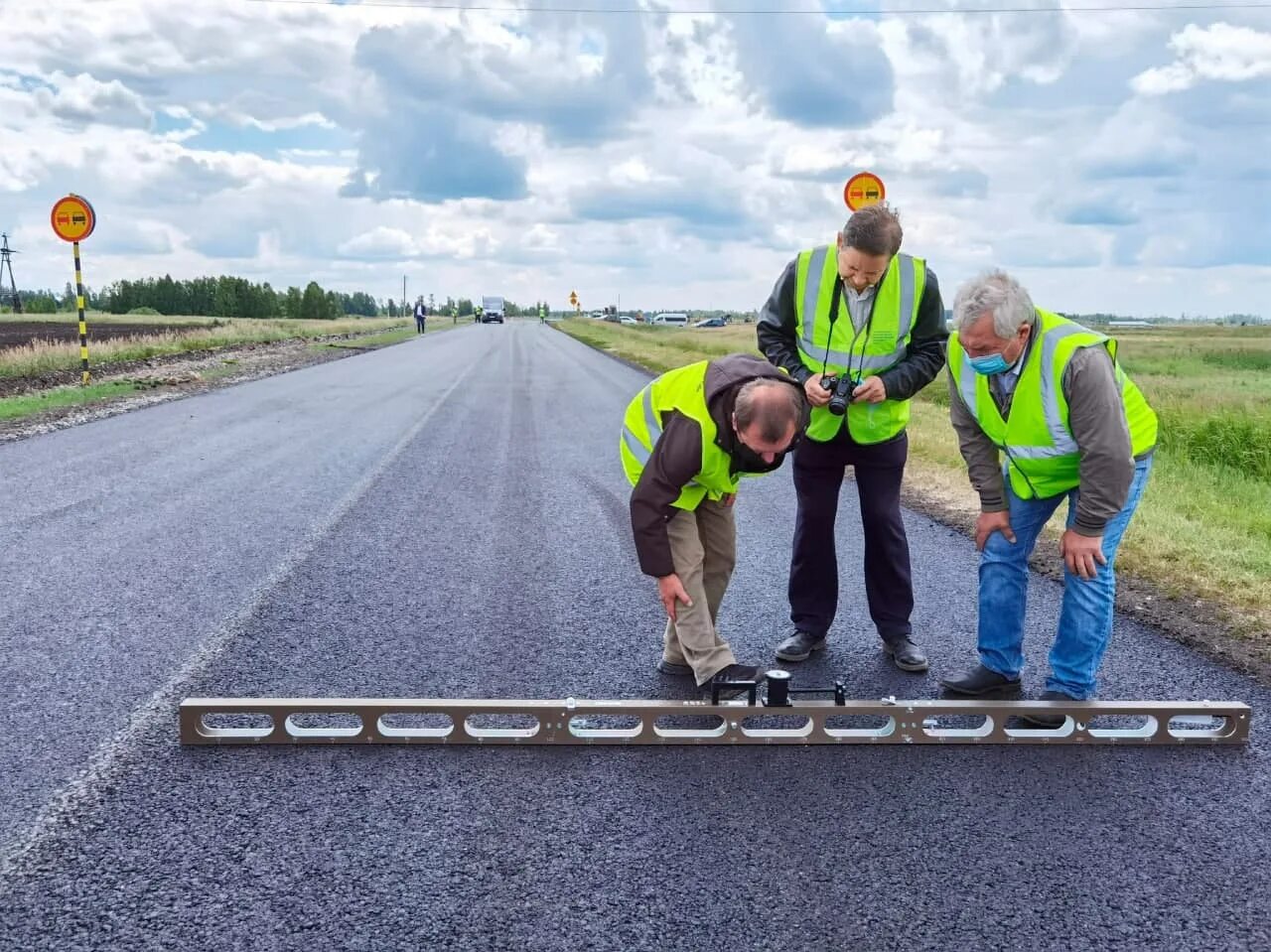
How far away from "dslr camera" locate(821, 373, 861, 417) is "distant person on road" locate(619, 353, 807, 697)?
59 cm

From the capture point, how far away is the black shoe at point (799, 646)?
4.49m

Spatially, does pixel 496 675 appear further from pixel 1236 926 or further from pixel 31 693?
pixel 1236 926

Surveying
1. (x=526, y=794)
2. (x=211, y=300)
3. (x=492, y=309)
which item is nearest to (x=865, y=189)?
(x=526, y=794)

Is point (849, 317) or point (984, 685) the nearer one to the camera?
point (984, 685)

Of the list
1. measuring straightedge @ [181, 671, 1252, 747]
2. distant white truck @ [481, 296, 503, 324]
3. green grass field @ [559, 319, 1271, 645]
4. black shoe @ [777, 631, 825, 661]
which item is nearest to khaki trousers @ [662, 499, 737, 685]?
measuring straightedge @ [181, 671, 1252, 747]

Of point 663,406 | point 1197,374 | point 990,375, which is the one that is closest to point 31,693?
point 663,406

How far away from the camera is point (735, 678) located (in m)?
3.85

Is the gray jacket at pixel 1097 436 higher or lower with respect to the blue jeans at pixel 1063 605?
higher

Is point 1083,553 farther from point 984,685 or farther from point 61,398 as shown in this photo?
point 61,398

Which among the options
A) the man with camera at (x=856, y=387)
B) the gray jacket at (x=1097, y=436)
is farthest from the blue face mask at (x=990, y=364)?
the man with camera at (x=856, y=387)

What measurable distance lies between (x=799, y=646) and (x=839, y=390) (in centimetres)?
119

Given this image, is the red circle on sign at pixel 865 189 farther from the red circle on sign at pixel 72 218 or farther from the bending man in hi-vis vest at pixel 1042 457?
the red circle on sign at pixel 72 218

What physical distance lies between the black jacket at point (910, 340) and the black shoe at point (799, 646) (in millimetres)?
1175

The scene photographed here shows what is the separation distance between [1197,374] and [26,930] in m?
28.5
